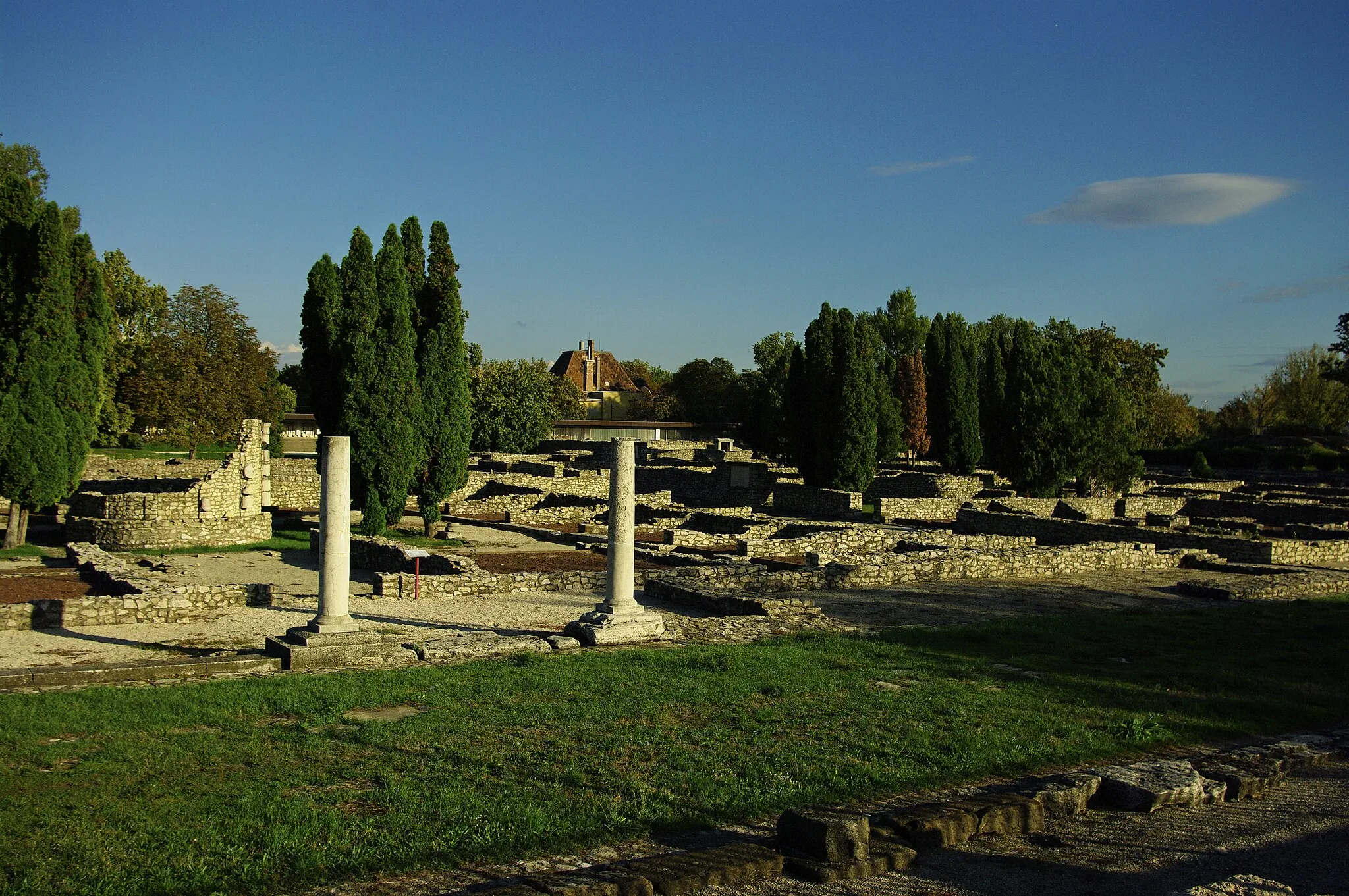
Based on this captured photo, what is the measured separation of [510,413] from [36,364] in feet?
106

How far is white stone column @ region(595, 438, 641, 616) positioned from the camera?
13234 millimetres

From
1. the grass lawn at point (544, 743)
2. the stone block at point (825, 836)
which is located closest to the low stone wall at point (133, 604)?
the grass lawn at point (544, 743)

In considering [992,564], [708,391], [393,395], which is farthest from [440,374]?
[708,391]

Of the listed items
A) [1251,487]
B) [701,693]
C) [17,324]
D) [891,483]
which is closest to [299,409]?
[891,483]

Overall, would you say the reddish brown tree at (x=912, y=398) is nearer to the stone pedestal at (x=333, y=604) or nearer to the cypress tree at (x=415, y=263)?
the cypress tree at (x=415, y=263)

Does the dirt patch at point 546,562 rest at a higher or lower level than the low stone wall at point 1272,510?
lower

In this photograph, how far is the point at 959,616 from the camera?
51.5 feet

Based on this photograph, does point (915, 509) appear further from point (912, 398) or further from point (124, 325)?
point (124, 325)

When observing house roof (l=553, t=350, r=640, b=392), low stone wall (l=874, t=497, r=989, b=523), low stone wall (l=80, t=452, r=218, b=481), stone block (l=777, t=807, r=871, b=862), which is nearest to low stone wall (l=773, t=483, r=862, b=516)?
low stone wall (l=874, t=497, r=989, b=523)

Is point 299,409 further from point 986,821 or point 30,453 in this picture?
point 986,821

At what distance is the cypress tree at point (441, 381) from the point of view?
88.6ft

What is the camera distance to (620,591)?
523 inches

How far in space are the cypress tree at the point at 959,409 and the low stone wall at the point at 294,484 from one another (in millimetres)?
28534

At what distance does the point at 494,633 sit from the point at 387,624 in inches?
68.5
